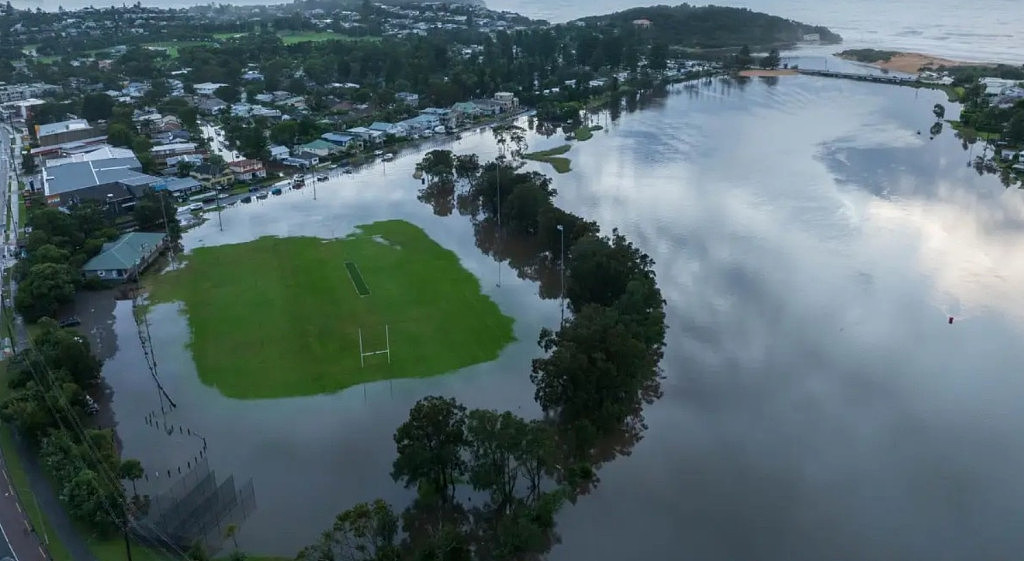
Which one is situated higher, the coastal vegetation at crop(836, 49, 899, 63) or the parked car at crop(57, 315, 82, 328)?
the coastal vegetation at crop(836, 49, 899, 63)

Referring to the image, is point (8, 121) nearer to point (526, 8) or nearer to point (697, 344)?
point (697, 344)

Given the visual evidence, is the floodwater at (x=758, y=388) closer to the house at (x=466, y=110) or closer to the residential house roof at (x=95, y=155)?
the residential house roof at (x=95, y=155)

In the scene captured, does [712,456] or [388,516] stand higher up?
[388,516]

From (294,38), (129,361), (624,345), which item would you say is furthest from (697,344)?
(294,38)

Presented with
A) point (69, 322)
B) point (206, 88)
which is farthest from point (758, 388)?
point (206, 88)

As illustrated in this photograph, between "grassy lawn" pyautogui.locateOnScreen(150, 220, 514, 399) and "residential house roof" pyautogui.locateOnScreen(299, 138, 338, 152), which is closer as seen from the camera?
"grassy lawn" pyautogui.locateOnScreen(150, 220, 514, 399)

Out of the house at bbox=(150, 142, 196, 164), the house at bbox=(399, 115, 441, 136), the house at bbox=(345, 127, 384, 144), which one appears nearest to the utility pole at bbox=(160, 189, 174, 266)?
the house at bbox=(150, 142, 196, 164)

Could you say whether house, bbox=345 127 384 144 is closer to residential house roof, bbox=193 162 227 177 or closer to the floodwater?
residential house roof, bbox=193 162 227 177
